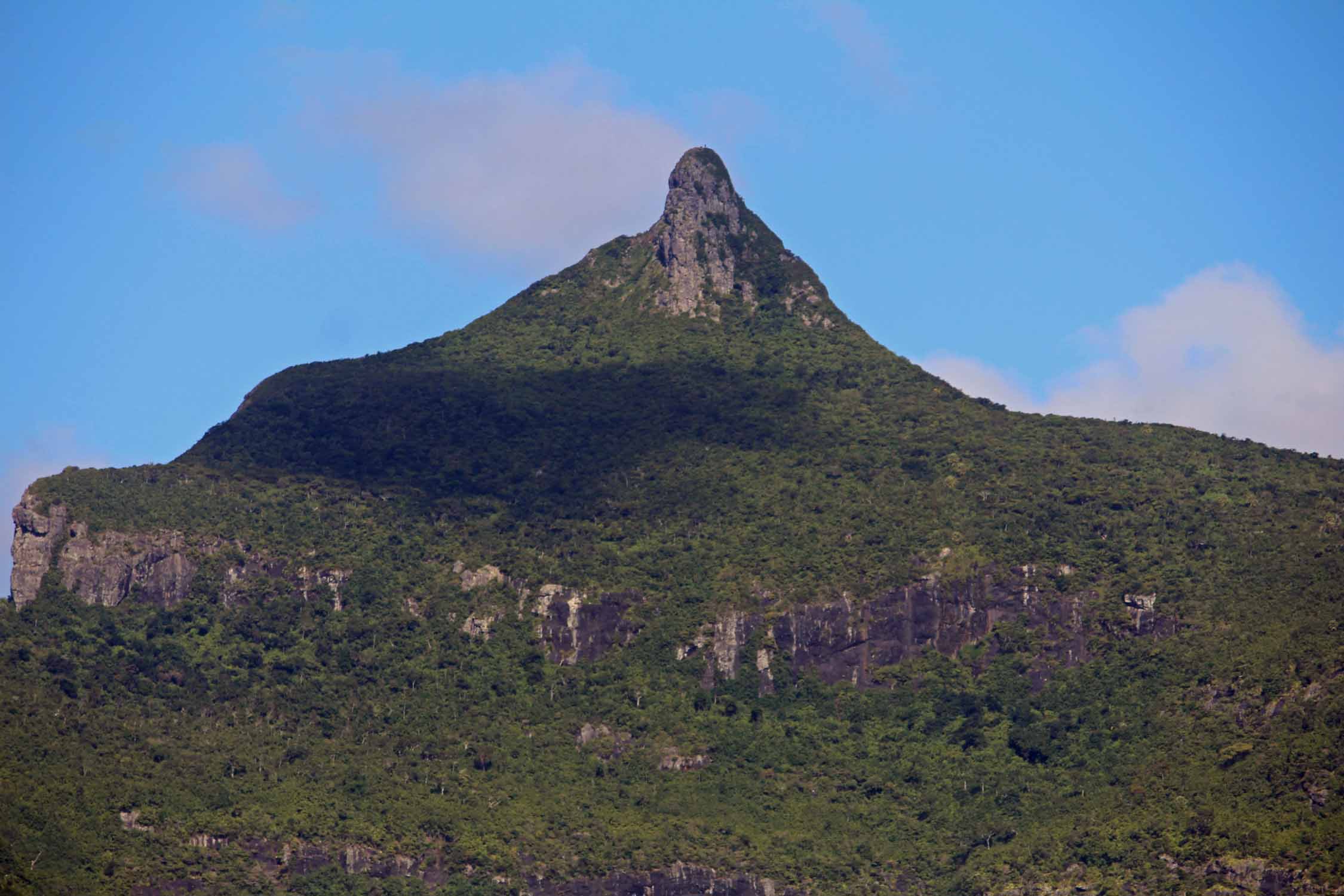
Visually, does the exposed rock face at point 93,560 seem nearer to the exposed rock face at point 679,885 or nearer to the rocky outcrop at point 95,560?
the rocky outcrop at point 95,560

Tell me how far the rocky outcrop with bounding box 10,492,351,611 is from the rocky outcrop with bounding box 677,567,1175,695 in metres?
38.4

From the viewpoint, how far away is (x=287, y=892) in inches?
6865

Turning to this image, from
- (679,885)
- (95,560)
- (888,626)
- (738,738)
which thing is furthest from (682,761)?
(95,560)

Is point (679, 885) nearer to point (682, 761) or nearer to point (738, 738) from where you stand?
point (682, 761)

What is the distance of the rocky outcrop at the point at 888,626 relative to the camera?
197 metres

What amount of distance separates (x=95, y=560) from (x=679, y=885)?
158 feet

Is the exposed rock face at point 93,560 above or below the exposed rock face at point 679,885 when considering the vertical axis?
above

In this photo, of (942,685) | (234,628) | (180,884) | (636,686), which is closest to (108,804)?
(180,884)

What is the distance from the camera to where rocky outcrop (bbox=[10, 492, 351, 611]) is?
7697 inches

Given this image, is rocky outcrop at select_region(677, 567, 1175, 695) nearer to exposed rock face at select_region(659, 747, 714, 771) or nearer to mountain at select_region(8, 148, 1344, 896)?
mountain at select_region(8, 148, 1344, 896)

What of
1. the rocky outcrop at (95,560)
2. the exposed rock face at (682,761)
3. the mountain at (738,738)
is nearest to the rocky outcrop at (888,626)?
the mountain at (738,738)

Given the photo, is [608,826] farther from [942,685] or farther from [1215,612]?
[1215,612]

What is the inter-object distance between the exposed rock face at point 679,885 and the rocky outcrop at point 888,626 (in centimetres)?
2062

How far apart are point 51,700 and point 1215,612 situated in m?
77.7
